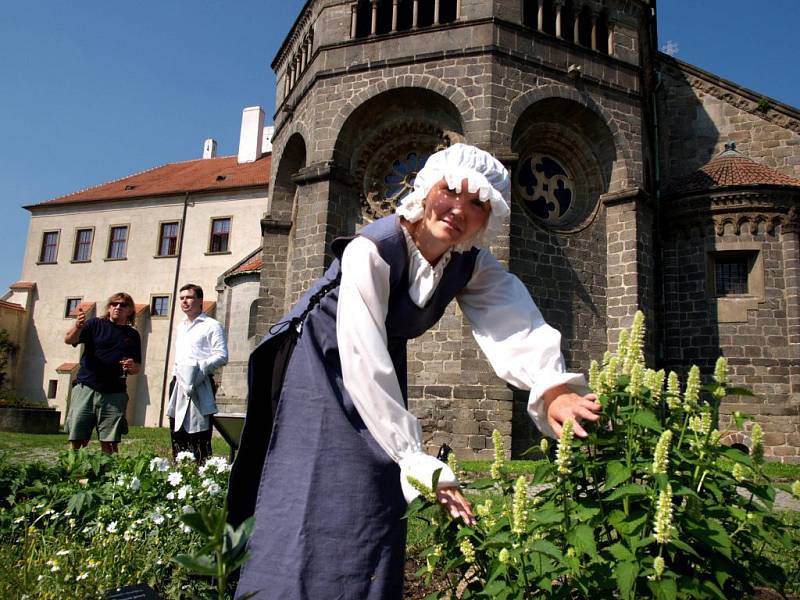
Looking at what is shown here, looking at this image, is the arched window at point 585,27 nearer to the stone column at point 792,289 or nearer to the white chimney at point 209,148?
the stone column at point 792,289

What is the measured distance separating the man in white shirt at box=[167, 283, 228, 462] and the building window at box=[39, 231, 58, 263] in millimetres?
32284

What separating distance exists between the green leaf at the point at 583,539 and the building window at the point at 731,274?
1427 centimetres

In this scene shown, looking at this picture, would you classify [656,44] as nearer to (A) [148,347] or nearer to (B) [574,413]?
(B) [574,413]

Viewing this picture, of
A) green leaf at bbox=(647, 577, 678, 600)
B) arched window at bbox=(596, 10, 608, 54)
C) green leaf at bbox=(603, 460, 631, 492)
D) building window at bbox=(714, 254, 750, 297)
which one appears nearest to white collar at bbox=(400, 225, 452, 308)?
green leaf at bbox=(603, 460, 631, 492)

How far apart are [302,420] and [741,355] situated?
13.8m

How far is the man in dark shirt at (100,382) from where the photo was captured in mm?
6121

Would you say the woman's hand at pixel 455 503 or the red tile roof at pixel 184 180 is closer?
the woman's hand at pixel 455 503

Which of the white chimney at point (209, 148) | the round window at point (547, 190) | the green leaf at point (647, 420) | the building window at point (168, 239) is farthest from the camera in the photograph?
the white chimney at point (209, 148)

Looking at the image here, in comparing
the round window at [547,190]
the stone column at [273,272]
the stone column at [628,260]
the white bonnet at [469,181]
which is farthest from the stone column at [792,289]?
the white bonnet at [469,181]

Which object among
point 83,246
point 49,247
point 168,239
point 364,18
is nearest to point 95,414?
point 364,18

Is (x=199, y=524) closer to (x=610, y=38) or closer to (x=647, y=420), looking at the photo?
(x=647, y=420)

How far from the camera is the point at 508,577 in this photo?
1.78m

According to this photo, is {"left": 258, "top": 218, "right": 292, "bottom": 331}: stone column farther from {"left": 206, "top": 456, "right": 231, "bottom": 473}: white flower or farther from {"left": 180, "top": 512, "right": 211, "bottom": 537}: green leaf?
{"left": 180, "top": 512, "right": 211, "bottom": 537}: green leaf

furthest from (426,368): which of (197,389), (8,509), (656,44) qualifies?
(656,44)
